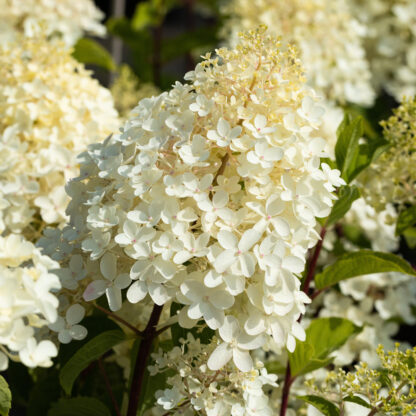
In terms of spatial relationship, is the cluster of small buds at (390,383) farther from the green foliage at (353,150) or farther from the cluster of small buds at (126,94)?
the cluster of small buds at (126,94)

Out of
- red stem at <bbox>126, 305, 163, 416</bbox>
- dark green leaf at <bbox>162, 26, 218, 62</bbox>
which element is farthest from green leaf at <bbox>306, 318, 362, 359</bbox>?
dark green leaf at <bbox>162, 26, 218, 62</bbox>

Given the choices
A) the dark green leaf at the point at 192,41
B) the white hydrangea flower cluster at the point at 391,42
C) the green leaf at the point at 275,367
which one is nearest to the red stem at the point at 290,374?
the green leaf at the point at 275,367

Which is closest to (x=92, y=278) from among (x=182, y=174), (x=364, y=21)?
(x=182, y=174)

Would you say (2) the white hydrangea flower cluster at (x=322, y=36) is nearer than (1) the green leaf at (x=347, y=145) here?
No

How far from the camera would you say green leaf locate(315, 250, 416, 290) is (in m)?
0.80

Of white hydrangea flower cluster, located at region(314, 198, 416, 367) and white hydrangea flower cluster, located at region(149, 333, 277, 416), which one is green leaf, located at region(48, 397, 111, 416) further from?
white hydrangea flower cluster, located at region(314, 198, 416, 367)

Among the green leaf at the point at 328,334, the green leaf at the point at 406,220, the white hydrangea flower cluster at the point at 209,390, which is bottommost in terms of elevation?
the green leaf at the point at 328,334

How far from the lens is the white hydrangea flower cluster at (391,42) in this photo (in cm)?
164

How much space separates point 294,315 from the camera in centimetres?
68

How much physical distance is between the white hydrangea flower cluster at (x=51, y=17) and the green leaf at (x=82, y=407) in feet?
2.51

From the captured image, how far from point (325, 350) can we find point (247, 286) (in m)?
0.27

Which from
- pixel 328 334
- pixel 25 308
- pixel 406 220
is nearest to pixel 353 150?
pixel 406 220

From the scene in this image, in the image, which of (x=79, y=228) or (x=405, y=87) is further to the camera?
(x=405, y=87)

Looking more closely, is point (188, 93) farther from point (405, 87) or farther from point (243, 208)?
point (405, 87)
